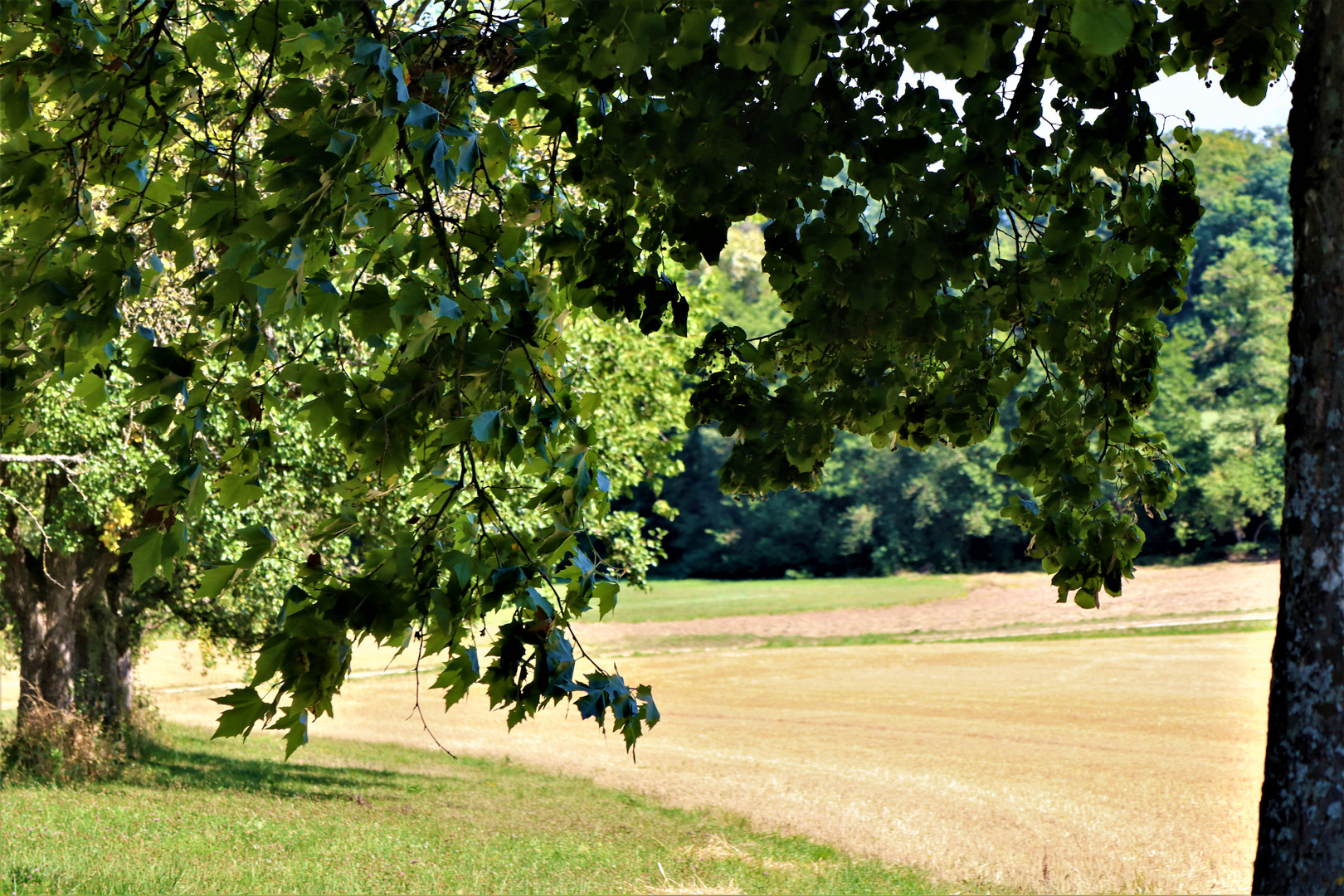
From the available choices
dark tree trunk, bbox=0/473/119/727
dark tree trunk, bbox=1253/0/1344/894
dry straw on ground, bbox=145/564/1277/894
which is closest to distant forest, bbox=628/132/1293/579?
dry straw on ground, bbox=145/564/1277/894

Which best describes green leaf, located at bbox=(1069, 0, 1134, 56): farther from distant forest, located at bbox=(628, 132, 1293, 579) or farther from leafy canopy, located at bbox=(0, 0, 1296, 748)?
distant forest, located at bbox=(628, 132, 1293, 579)

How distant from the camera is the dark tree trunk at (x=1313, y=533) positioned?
3.37 meters

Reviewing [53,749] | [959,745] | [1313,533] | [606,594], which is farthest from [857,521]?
[606,594]

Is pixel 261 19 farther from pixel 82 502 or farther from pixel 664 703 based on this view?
pixel 664 703

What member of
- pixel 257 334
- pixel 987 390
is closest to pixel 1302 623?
pixel 987 390

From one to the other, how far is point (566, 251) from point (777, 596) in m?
62.6

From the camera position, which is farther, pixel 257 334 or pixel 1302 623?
pixel 1302 623

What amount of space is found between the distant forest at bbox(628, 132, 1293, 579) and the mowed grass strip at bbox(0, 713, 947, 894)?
4637cm

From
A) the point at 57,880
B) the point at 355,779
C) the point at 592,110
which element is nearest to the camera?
the point at 592,110

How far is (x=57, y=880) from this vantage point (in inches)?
364

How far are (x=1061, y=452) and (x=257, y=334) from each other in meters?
3.16

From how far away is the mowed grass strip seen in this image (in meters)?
10.2

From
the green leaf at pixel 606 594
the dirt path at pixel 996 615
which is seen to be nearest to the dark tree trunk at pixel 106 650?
the green leaf at pixel 606 594

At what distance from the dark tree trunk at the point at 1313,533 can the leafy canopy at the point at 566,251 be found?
20.3 inches
